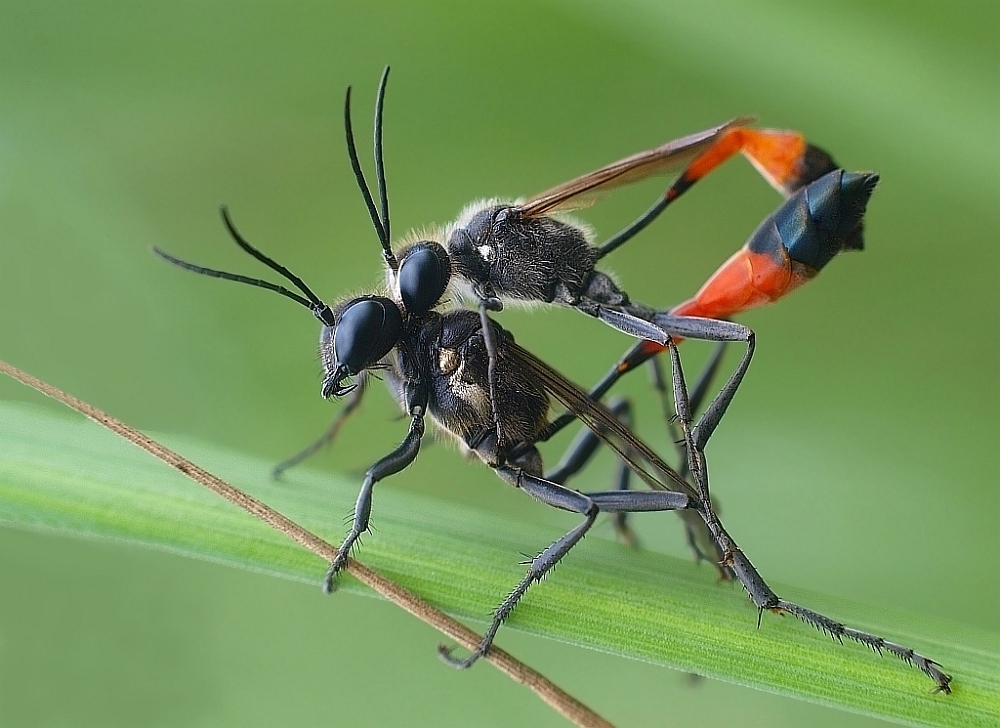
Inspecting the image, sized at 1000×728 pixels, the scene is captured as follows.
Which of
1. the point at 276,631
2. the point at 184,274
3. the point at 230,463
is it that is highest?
the point at 230,463

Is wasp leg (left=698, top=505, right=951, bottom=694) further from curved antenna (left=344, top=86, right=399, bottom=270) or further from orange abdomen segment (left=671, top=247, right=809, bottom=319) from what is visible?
curved antenna (left=344, top=86, right=399, bottom=270)

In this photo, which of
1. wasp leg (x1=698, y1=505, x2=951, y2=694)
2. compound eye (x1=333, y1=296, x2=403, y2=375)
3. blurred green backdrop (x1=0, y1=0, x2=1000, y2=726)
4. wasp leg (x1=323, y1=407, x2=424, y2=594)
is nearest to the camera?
wasp leg (x1=698, y1=505, x2=951, y2=694)

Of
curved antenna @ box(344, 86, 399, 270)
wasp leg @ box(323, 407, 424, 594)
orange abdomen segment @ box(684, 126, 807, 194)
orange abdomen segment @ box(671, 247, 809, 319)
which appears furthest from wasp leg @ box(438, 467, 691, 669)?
orange abdomen segment @ box(684, 126, 807, 194)

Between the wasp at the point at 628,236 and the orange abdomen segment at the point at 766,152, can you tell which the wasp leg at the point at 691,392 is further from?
the orange abdomen segment at the point at 766,152

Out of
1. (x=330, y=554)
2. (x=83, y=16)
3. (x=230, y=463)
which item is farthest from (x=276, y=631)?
(x=83, y=16)

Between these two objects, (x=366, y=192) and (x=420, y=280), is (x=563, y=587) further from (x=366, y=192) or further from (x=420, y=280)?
(x=366, y=192)

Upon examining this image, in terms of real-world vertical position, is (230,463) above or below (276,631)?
above

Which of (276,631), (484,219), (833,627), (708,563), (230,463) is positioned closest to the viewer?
(833,627)

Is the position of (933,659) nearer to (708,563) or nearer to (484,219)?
(708,563)
